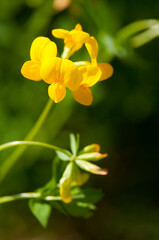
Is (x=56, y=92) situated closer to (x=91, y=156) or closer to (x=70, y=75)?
(x=70, y=75)

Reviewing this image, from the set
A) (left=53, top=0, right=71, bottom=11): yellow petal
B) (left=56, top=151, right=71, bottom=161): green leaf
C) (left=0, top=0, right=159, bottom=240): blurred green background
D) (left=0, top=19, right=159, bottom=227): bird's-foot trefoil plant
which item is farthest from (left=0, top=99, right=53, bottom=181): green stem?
(left=53, top=0, right=71, bottom=11): yellow petal

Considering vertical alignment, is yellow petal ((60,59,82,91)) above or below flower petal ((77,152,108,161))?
above

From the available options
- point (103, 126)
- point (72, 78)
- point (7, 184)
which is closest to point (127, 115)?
point (103, 126)

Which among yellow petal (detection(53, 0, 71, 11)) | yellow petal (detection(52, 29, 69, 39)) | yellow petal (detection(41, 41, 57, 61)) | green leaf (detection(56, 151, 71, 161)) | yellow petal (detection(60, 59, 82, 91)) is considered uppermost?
yellow petal (detection(53, 0, 71, 11))

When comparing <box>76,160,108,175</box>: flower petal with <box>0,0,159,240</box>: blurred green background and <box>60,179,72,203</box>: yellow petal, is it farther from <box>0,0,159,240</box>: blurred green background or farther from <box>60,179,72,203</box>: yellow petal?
<box>0,0,159,240</box>: blurred green background

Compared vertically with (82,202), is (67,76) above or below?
above

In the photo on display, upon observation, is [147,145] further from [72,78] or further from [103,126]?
[72,78]

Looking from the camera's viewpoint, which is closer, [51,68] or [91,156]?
[51,68]

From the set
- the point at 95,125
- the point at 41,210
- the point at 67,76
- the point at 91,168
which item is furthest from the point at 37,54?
the point at 95,125
